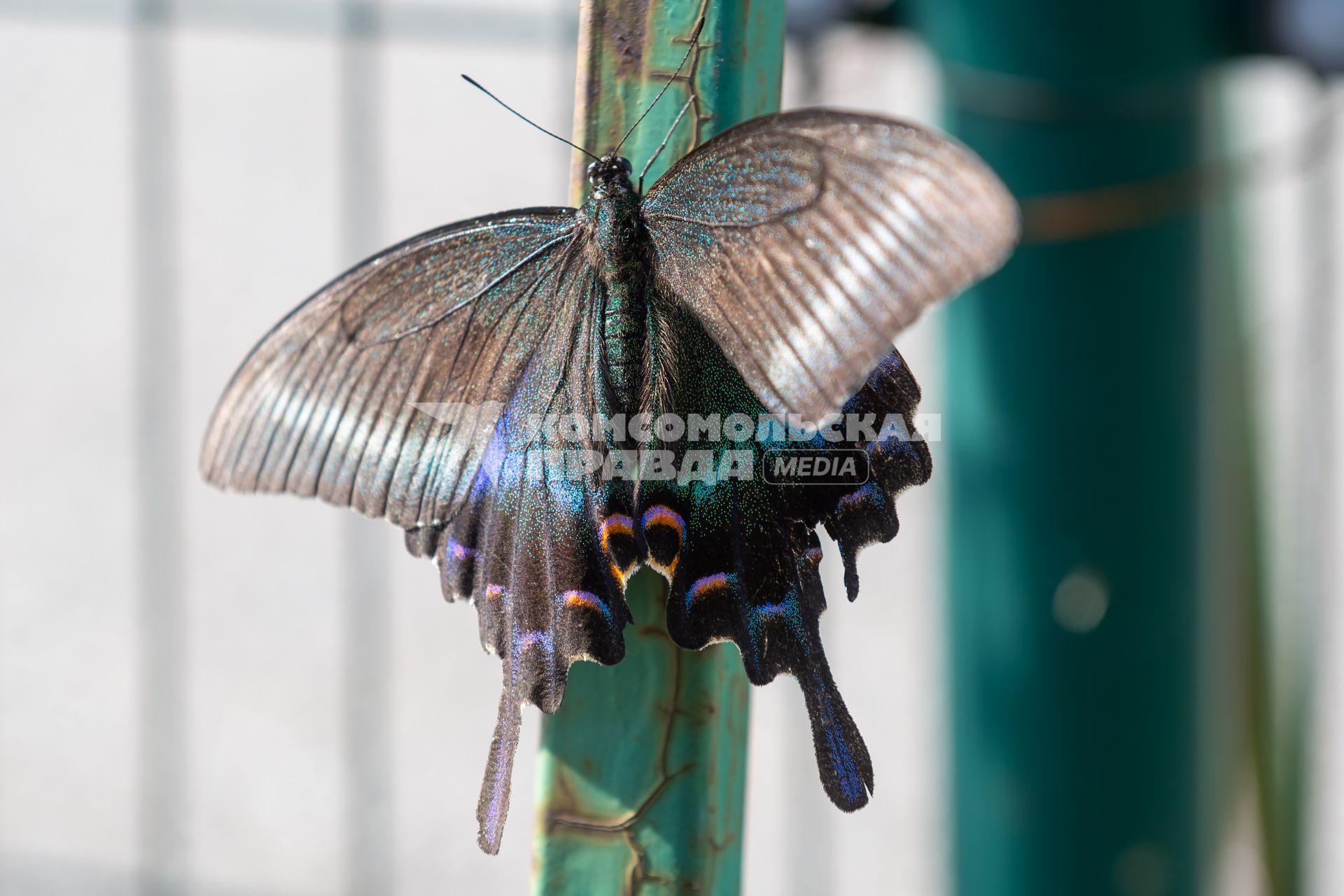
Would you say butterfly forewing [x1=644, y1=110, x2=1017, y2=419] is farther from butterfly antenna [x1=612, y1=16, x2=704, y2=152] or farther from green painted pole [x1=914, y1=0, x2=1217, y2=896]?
green painted pole [x1=914, y1=0, x2=1217, y2=896]

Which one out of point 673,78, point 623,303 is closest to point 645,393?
point 623,303

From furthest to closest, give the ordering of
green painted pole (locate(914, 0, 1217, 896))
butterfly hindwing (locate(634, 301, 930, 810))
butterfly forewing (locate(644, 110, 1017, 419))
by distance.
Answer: green painted pole (locate(914, 0, 1217, 896)), butterfly hindwing (locate(634, 301, 930, 810)), butterfly forewing (locate(644, 110, 1017, 419))

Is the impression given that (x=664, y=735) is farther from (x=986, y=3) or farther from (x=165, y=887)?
(x=165, y=887)

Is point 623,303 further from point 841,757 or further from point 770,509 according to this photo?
point 841,757

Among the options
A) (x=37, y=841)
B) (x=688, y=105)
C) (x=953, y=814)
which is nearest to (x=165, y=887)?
(x=37, y=841)

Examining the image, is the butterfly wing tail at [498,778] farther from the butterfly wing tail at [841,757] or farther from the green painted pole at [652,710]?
the butterfly wing tail at [841,757]

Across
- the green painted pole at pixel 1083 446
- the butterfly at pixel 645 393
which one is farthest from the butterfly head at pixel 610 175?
the green painted pole at pixel 1083 446

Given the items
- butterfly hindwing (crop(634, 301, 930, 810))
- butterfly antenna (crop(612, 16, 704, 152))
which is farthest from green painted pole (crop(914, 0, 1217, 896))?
butterfly antenna (crop(612, 16, 704, 152))
